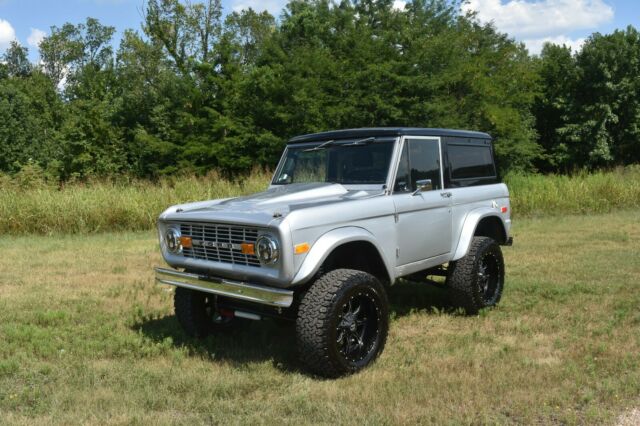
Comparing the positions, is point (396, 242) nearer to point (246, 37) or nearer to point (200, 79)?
point (200, 79)

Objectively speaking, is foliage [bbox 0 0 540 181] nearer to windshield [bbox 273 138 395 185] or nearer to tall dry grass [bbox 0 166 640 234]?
tall dry grass [bbox 0 166 640 234]

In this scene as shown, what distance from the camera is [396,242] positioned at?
Result: 5137 millimetres

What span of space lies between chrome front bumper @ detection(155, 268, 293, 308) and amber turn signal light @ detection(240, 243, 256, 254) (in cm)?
24

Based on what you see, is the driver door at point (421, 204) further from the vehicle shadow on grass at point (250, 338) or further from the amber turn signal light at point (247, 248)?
the amber turn signal light at point (247, 248)

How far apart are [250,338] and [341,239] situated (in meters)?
1.74

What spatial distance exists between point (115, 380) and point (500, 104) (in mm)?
30948

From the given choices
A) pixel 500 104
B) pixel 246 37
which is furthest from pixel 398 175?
pixel 246 37

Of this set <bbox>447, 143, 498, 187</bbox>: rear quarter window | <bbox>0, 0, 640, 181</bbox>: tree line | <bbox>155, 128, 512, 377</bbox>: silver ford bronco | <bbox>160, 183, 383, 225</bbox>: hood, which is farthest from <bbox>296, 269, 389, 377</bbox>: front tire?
<bbox>0, 0, 640, 181</bbox>: tree line

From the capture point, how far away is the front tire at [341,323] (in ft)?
14.1

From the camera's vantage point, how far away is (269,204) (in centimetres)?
487

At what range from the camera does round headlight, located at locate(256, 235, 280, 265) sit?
422cm

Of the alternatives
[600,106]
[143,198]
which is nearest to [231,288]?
[143,198]

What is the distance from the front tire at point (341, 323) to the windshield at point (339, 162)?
116cm

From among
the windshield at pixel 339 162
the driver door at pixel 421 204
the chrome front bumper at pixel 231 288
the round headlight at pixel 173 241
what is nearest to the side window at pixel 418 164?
the driver door at pixel 421 204
